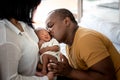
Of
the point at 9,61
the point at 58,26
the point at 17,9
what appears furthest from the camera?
the point at 58,26

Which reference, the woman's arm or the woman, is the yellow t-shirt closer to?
the woman

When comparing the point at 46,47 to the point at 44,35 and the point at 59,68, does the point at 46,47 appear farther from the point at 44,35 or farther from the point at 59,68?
the point at 59,68

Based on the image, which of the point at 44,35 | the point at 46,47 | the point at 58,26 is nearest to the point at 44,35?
the point at 44,35

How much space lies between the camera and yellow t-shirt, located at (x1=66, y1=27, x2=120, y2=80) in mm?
1276

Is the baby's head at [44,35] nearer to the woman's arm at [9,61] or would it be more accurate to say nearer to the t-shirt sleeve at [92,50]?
the t-shirt sleeve at [92,50]

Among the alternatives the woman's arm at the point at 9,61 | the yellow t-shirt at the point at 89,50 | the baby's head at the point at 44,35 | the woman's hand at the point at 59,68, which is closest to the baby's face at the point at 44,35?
the baby's head at the point at 44,35

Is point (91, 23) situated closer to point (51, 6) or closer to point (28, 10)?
point (51, 6)

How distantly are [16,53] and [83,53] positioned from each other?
1.29 feet

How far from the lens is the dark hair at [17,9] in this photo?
1.18 metres

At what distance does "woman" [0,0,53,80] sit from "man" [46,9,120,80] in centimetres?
14

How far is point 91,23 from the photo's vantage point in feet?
8.34

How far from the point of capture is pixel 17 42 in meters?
1.17

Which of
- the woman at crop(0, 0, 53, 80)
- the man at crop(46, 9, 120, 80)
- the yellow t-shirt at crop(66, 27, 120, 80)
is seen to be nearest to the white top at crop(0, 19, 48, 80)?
the woman at crop(0, 0, 53, 80)

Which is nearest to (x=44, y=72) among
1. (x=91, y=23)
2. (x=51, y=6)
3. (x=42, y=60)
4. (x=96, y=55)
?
(x=42, y=60)
